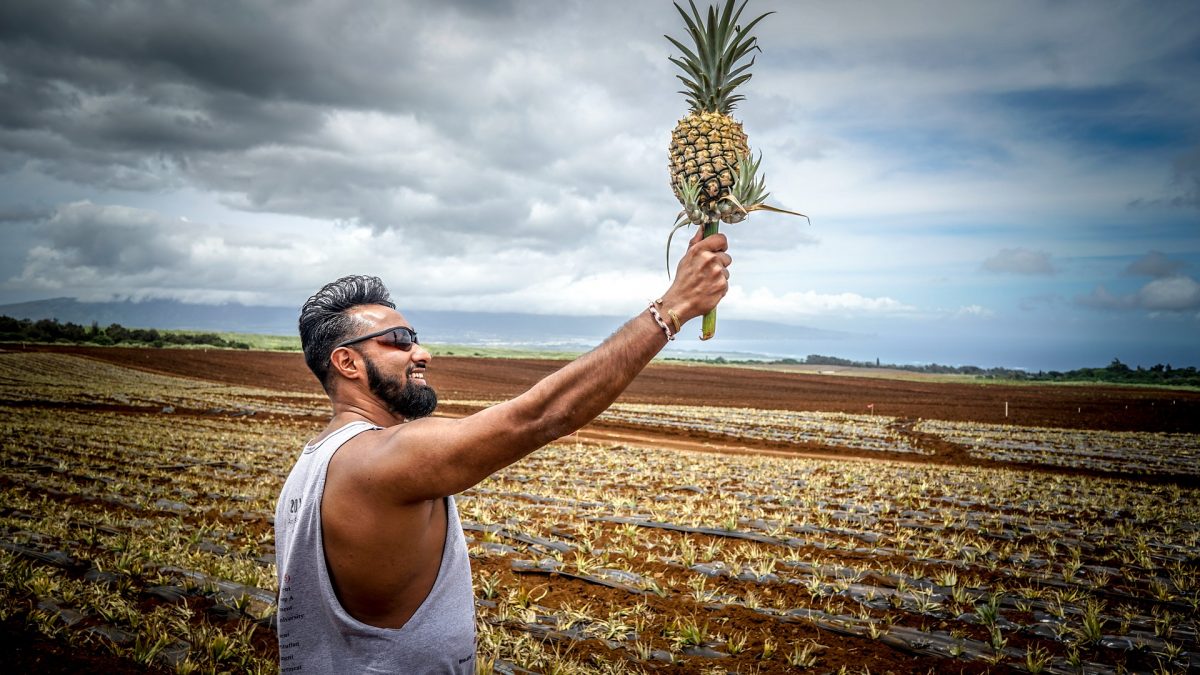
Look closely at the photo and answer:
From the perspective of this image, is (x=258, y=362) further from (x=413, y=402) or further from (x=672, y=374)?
(x=413, y=402)

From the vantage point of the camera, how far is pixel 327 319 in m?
2.70

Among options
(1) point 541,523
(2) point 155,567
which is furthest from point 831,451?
(2) point 155,567

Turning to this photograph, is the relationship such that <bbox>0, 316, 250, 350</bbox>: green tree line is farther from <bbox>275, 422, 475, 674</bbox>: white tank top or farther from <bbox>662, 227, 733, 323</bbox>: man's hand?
<bbox>662, 227, 733, 323</bbox>: man's hand

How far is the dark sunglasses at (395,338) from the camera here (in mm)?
2635

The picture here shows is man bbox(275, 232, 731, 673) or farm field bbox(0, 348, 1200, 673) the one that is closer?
man bbox(275, 232, 731, 673)

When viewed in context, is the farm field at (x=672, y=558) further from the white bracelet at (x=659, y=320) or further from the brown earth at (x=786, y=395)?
the brown earth at (x=786, y=395)

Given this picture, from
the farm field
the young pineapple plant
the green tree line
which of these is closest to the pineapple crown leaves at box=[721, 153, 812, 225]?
the young pineapple plant

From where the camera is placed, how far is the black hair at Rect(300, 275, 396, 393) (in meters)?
2.68

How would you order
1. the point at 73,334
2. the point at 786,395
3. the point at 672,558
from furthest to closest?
the point at 73,334 → the point at 786,395 → the point at 672,558

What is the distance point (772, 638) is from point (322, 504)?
4.85m

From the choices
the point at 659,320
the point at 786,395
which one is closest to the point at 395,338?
the point at 659,320

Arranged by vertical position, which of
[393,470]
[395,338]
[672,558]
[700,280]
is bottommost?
[672,558]

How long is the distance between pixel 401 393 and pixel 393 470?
0.73 meters

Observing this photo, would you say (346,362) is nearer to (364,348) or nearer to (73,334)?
(364,348)
